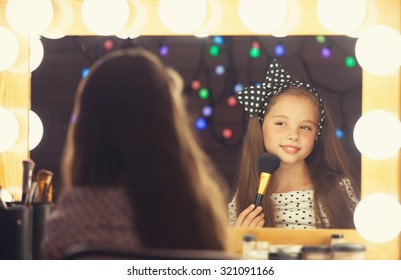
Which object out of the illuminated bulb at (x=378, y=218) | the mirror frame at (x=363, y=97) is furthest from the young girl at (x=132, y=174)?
the illuminated bulb at (x=378, y=218)

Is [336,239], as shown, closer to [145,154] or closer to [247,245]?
[247,245]

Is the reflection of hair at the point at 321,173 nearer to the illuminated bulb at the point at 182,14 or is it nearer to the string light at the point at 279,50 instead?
the string light at the point at 279,50

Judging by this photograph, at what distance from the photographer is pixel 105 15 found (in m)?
0.85

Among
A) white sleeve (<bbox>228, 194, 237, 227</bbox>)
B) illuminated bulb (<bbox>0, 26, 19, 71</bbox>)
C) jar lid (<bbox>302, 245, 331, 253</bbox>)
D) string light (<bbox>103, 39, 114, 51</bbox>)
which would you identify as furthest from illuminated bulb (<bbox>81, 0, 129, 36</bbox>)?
jar lid (<bbox>302, 245, 331, 253</bbox>)

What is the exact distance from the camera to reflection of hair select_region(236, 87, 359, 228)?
0.83 meters

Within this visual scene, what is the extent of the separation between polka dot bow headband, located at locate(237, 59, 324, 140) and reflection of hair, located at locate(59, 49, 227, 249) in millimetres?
115

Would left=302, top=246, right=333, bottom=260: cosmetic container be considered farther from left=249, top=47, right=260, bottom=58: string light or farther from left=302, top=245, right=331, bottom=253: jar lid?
left=249, top=47, right=260, bottom=58: string light

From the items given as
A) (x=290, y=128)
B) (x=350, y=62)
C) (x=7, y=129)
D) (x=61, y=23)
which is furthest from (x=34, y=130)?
(x=350, y=62)

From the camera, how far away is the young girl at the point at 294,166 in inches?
32.3

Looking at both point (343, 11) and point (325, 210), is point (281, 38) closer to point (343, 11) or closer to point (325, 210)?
point (343, 11)

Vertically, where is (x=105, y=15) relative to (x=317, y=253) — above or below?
above

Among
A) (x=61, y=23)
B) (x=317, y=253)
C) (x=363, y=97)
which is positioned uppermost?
(x=61, y=23)

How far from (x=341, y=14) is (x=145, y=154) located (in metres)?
0.39
